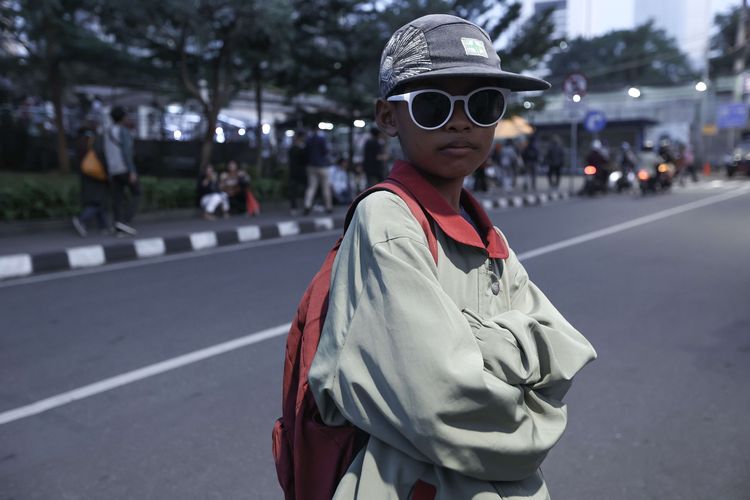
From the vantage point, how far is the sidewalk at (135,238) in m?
7.63

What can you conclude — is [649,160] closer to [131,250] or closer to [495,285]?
[131,250]

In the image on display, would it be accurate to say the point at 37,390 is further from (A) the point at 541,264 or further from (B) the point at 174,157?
(B) the point at 174,157

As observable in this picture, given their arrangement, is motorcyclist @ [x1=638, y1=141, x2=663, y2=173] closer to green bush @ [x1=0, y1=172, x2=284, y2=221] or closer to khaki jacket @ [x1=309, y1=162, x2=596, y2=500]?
green bush @ [x1=0, y1=172, x2=284, y2=221]

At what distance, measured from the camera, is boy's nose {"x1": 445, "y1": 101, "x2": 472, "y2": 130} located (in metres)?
1.28

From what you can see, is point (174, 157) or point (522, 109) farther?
point (522, 109)

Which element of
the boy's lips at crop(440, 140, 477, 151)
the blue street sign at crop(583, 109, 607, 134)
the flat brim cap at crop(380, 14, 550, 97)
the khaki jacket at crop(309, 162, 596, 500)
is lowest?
the khaki jacket at crop(309, 162, 596, 500)

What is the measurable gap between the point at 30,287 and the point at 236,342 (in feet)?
10.3

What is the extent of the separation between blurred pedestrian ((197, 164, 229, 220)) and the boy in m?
11.3

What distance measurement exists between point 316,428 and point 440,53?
657mm

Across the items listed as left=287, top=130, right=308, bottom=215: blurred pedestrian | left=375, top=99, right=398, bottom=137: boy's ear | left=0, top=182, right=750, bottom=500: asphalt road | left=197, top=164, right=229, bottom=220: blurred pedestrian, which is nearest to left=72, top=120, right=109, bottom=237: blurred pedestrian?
left=0, top=182, right=750, bottom=500: asphalt road

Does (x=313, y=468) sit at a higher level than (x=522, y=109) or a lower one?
lower

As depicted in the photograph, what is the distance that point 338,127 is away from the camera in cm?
1858

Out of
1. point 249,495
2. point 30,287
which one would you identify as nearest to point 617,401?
point 249,495

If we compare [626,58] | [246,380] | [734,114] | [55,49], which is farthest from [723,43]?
[246,380]
